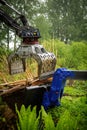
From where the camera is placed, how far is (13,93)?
5.16 metres

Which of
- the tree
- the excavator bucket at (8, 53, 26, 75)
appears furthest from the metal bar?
the tree

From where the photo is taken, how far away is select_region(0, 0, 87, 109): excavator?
4.66 m

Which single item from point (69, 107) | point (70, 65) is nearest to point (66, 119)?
point (69, 107)

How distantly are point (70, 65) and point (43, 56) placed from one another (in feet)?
38.0

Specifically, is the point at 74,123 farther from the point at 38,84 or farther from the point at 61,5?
the point at 61,5

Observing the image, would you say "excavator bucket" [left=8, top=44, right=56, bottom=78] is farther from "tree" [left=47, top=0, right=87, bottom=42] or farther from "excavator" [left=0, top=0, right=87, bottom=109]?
"tree" [left=47, top=0, right=87, bottom=42]

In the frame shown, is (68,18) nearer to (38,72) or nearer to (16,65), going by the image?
(16,65)

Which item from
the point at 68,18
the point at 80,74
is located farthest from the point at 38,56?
the point at 68,18

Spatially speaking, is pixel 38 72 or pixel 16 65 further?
pixel 16 65

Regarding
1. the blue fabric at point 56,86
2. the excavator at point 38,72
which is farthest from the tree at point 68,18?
the blue fabric at point 56,86

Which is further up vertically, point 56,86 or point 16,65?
point 16,65

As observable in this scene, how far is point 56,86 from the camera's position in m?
5.07

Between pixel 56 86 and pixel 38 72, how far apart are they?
63 centimetres

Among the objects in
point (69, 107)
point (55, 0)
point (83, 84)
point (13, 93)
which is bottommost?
point (83, 84)
